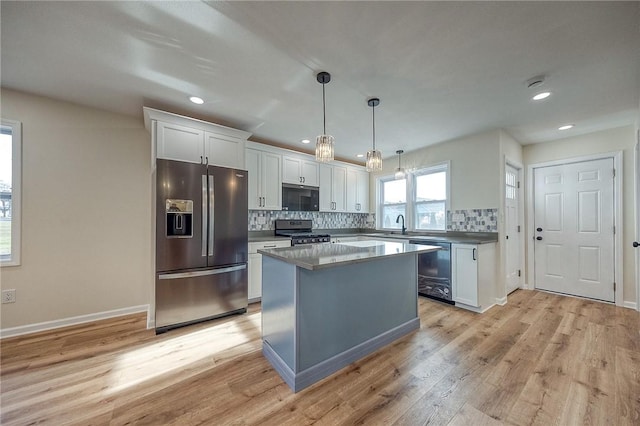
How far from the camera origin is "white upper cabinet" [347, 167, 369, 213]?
506cm

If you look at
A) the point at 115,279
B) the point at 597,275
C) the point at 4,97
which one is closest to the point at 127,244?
the point at 115,279

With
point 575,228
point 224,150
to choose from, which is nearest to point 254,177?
point 224,150

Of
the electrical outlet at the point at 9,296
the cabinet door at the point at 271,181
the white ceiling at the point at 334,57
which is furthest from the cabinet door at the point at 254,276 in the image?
the electrical outlet at the point at 9,296

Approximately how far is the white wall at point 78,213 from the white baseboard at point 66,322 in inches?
1.5

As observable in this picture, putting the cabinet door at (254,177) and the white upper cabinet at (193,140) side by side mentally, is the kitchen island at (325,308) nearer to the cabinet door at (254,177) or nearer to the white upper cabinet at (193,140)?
the white upper cabinet at (193,140)

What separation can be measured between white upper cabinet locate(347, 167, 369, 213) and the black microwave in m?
0.85

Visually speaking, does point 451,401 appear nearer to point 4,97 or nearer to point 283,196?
point 283,196

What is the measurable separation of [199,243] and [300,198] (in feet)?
6.47

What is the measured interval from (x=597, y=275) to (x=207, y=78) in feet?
17.9

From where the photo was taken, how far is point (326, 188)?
4668mm

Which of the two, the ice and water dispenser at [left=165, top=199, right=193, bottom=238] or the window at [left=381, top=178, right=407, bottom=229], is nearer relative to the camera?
the ice and water dispenser at [left=165, top=199, right=193, bottom=238]

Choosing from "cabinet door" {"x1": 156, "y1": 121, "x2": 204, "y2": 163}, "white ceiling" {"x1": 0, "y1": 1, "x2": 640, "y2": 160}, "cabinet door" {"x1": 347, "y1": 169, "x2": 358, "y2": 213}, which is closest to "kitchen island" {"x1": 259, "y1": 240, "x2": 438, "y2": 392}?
"white ceiling" {"x1": 0, "y1": 1, "x2": 640, "y2": 160}

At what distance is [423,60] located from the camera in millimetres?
1938

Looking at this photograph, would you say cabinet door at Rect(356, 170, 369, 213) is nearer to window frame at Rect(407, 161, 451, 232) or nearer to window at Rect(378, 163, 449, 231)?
window at Rect(378, 163, 449, 231)
